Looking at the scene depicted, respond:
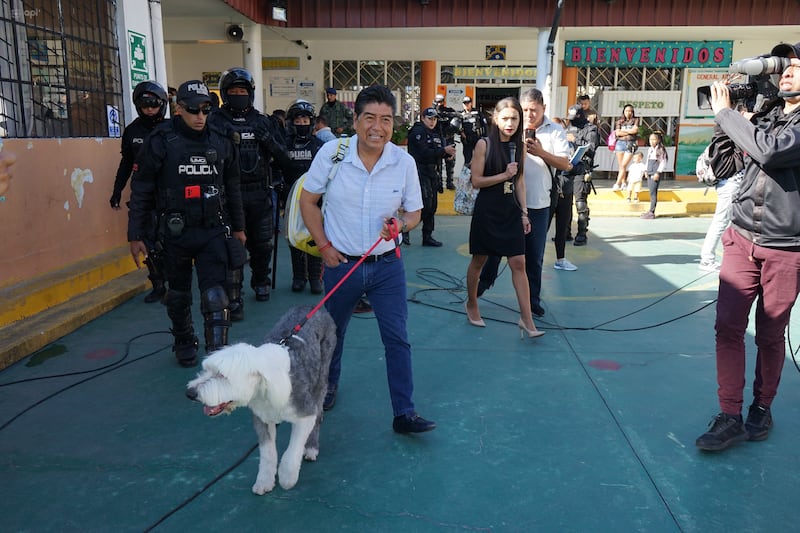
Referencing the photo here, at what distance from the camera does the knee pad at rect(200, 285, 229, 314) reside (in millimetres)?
3920

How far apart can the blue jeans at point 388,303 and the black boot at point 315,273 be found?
2.81 meters

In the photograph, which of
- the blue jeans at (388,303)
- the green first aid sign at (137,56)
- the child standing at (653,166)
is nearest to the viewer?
the blue jeans at (388,303)

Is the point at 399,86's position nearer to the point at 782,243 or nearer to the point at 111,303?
the point at 111,303

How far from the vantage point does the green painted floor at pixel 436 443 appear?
8.61 ft

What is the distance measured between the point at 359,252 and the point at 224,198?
1.68 metres

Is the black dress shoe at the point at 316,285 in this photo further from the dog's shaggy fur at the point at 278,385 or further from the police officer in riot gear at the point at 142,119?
the dog's shaggy fur at the point at 278,385

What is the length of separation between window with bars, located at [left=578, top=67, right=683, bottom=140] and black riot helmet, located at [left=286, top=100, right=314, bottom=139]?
11594 mm

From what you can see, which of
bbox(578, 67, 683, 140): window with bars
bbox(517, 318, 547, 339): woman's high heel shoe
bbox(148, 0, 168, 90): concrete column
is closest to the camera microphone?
bbox(517, 318, 547, 339): woman's high heel shoe

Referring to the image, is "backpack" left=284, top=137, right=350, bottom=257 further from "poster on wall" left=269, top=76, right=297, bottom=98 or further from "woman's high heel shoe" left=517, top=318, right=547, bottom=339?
"poster on wall" left=269, top=76, right=297, bottom=98

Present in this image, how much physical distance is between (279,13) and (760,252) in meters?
10.2

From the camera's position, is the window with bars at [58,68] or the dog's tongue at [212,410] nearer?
the dog's tongue at [212,410]

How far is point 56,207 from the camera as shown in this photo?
220 inches

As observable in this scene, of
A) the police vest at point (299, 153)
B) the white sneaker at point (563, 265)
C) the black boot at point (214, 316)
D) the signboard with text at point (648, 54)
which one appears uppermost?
the signboard with text at point (648, 54)

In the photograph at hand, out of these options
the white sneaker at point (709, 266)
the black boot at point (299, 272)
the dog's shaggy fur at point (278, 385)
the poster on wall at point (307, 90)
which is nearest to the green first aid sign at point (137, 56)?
the black boot at point (299, 272)
